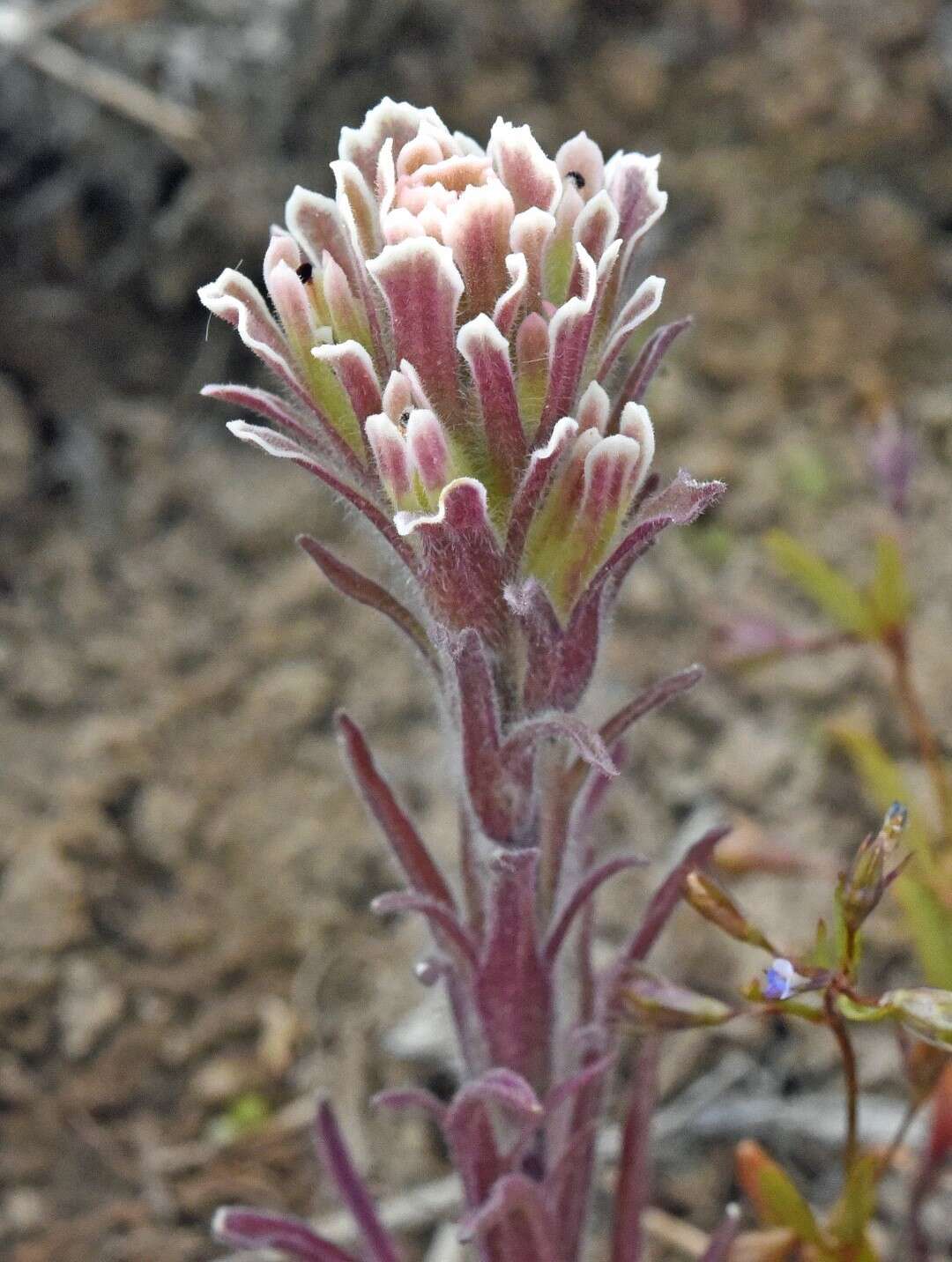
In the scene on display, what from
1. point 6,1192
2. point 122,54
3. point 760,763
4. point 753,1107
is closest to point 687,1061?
point 753,1107

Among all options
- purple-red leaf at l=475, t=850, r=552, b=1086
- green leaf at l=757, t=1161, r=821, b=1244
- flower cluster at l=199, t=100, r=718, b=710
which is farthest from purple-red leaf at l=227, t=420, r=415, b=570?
green leaf at l=757, t=1161, r=821, b=1244

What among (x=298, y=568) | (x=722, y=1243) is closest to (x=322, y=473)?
(x=722, y=1243)

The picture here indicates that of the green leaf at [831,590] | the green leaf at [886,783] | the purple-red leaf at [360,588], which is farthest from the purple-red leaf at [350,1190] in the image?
the green leaf at [831,590]

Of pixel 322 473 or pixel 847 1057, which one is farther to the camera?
pixel 847 1057

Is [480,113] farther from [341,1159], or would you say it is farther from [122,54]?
[341,1159]

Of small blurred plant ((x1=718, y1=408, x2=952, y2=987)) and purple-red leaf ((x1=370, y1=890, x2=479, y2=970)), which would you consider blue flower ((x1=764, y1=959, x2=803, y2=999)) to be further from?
small blurred plant ((x1=718, y1=408, x2=952, y2=987))

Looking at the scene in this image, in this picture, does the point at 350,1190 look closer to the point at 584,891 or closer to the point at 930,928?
the point at 584,891

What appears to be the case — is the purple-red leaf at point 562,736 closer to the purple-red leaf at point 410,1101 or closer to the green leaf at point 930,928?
the purple-red leaf at point 410,1101
